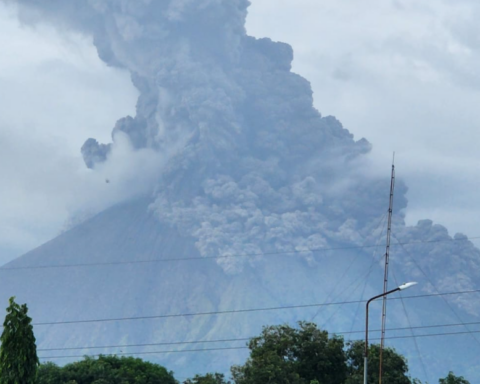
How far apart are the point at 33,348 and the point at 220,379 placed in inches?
1653

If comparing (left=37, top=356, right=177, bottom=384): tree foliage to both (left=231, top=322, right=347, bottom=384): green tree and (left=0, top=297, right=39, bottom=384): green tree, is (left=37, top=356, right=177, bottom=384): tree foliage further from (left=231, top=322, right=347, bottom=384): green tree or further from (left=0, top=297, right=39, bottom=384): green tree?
(left=0, top=297, right=39, bottom=384): green tree

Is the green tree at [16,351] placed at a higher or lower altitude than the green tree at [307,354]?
lower

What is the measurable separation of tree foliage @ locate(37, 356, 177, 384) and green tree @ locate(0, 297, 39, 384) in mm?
27811

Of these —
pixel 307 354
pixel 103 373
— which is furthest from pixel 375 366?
pixel 103 373

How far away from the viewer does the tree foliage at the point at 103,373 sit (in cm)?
8206

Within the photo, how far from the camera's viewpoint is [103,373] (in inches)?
3297

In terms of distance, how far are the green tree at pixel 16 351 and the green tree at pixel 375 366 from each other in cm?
3941

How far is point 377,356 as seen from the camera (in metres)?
88.0

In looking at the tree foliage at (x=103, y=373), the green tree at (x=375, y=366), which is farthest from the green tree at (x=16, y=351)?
the green tree at (x=375, y=366)

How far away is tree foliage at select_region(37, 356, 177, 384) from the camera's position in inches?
3231

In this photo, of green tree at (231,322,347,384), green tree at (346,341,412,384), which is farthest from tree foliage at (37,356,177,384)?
green tree at (346,341,412,384)

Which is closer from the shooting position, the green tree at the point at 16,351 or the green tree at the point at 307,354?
the green tree at the point at 16,351

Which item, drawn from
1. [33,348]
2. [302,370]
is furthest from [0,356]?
[302,370]

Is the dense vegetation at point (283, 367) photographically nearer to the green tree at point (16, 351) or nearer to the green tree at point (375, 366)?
the green tree at point (375, 366)
